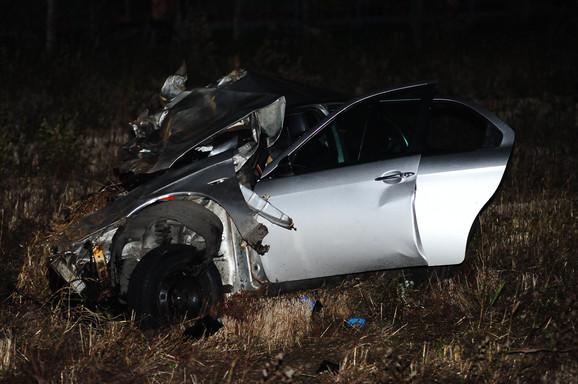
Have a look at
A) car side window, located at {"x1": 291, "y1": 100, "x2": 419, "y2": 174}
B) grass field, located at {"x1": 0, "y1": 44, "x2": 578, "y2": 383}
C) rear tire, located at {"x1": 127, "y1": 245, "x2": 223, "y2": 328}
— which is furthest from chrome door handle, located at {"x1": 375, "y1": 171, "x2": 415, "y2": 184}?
rear tire, located at {"x1": 127, "y1": 245, "x2": 223, "y2": 328}

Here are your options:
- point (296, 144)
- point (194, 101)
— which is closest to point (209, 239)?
point (296, 144)

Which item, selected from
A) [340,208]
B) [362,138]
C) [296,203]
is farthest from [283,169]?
[362,138]

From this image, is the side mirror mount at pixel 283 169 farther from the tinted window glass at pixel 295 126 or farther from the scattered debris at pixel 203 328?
the scattered debris at pixel 203 328

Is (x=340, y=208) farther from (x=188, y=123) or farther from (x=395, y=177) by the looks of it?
(x=188, y=123)

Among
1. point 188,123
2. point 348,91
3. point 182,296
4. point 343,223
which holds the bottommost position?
point 348,91

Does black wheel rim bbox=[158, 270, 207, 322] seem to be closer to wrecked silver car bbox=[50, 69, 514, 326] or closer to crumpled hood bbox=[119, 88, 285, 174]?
wrecked silver car bbox=[50, 69, 514, 326]

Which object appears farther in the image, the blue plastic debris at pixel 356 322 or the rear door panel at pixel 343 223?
the blue plastic debris at pixel 356 322

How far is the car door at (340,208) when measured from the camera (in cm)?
632

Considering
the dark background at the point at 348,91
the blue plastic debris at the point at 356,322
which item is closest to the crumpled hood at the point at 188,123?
the dark background at the point at 348,91

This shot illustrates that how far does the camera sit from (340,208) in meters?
6.36

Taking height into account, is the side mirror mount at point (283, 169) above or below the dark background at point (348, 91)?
above

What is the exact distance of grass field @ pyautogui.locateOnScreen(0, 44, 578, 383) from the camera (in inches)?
218

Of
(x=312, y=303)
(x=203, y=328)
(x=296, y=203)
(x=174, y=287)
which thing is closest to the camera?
(x=203, y=328)

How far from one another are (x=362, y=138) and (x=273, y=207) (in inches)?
36.0
